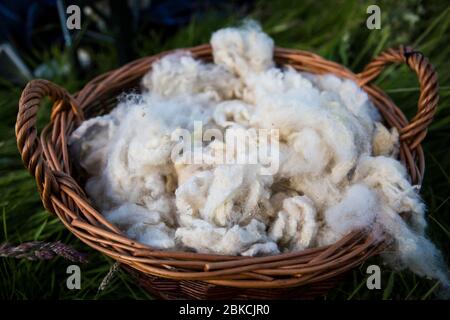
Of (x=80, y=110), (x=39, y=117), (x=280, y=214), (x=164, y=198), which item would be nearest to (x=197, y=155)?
(x=164, y=198)

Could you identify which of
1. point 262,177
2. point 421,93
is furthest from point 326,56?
point 262,177

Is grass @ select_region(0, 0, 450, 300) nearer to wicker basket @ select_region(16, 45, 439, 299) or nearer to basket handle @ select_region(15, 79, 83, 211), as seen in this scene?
wicker basket @ select_region(16, 45, 439, 299)

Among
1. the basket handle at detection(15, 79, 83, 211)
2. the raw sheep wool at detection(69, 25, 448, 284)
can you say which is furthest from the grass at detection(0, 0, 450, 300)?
the basket handle at detection(15, 79, 83, 211)

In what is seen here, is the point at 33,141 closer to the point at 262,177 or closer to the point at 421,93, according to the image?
the point at 262,177

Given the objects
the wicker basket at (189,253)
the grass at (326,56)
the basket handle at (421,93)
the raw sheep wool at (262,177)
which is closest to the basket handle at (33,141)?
the wicker basket at (189,253)

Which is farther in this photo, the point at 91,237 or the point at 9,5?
the point at 9,5

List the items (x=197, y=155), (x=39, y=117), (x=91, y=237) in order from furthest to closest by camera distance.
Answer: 1. (x=39, y=117)
2. (x=197, y=155)
3. (x=91, y=237)

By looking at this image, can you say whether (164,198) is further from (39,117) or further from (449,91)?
(449,91)

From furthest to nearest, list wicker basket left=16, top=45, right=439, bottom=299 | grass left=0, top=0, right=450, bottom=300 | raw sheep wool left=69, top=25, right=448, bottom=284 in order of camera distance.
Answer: grass left=0, top=0, right=450, bottom=300 → raw sheep wool left=69, top=25, right=448, bottom=284 → wicker basket left=16, top=45, right=439, bottom=299
